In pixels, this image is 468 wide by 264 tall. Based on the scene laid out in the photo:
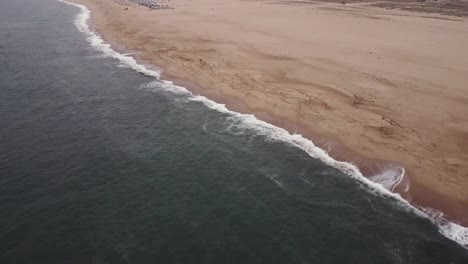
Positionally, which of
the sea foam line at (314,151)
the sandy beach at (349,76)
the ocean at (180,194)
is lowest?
the ocean at (180,194)

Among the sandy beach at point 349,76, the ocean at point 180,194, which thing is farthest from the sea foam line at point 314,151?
the sandy beach at point 349,76

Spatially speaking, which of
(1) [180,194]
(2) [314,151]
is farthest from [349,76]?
(1) [180,194]

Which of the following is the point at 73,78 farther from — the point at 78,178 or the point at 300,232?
the point at 300,232

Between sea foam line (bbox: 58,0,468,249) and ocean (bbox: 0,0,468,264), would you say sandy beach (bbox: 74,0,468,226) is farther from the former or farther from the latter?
ocean (bbox: 0,0,468,264)

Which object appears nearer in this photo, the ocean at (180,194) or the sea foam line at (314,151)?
the ocean at (180,194)

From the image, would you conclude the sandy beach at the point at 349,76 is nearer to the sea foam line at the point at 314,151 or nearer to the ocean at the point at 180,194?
the sea foam line at the point at 314,151

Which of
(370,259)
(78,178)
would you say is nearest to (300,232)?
(370,259)

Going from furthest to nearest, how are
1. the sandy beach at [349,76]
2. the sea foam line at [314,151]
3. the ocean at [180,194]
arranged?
the sandy beach at [349,76], the sea foam line at [314,151], the ocean at [180,194]
